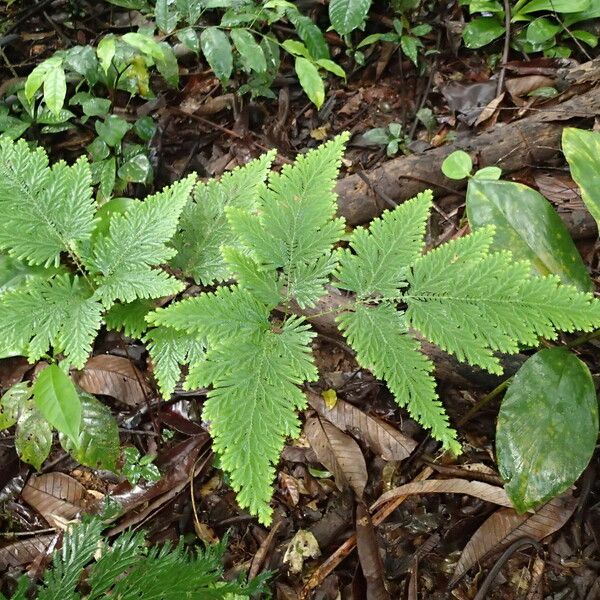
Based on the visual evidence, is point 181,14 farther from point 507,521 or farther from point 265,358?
point 507,521

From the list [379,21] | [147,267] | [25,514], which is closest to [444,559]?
[147,267]

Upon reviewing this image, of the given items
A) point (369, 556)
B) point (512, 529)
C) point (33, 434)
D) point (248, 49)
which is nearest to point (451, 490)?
point (512, 529)

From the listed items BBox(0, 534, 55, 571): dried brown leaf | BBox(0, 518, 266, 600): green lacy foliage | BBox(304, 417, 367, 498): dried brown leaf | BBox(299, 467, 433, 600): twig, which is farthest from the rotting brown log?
BBox(0, 534, 55, 571): dried brown leaf

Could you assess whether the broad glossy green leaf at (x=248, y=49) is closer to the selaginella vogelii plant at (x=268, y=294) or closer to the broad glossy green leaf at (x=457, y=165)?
the broad glossy green leaf at (x=457, y=165)

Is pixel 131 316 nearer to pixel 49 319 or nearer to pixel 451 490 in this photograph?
pixel 49 319

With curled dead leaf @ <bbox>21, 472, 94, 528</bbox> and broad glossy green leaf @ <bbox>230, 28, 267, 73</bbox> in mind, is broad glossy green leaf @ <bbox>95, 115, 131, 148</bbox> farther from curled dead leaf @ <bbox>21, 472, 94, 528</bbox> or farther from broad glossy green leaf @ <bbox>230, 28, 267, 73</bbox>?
curled dead leaf @ <bbox>21, 472, 94, 528</bbox>

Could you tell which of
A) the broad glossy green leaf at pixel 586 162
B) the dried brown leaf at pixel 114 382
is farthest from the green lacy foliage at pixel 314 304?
the dried brown leaf at pixel 114 382
